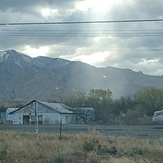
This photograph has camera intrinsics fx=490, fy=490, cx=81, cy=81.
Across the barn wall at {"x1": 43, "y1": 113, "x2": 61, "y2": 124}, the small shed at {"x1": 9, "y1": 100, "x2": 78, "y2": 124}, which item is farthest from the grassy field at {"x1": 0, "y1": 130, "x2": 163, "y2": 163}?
the barn wall at {"x1": 43, "y1": 113, "x2": 61, "y2": 124}

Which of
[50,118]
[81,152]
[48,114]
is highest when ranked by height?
[48,114]

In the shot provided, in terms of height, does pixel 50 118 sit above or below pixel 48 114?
below

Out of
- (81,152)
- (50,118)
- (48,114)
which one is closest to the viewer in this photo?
(81,152)

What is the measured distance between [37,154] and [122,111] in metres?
72.2

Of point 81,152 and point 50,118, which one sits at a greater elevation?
point 50,118

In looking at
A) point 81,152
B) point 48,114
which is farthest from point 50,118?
point 81,152

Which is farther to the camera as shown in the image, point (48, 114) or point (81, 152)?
point (48, 114)

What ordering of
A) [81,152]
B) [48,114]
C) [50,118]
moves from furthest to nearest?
1. [50,118]
2. [48,114]
3. [81,152]

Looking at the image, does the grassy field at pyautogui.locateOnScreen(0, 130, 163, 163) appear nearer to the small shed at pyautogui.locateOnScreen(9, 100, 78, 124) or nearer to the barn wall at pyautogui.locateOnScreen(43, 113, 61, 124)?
the small shed at pyautogui.locateOnScreen(9, 100, 78, 124)

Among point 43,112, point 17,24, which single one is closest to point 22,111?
point 43,112

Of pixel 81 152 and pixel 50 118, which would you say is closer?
pixel 81 152

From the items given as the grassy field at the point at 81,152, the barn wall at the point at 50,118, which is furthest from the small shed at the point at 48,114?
the grassy field at the point at 81,152

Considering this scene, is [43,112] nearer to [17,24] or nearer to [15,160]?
[17,24]

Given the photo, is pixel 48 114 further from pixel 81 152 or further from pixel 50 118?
pixel 81 152
